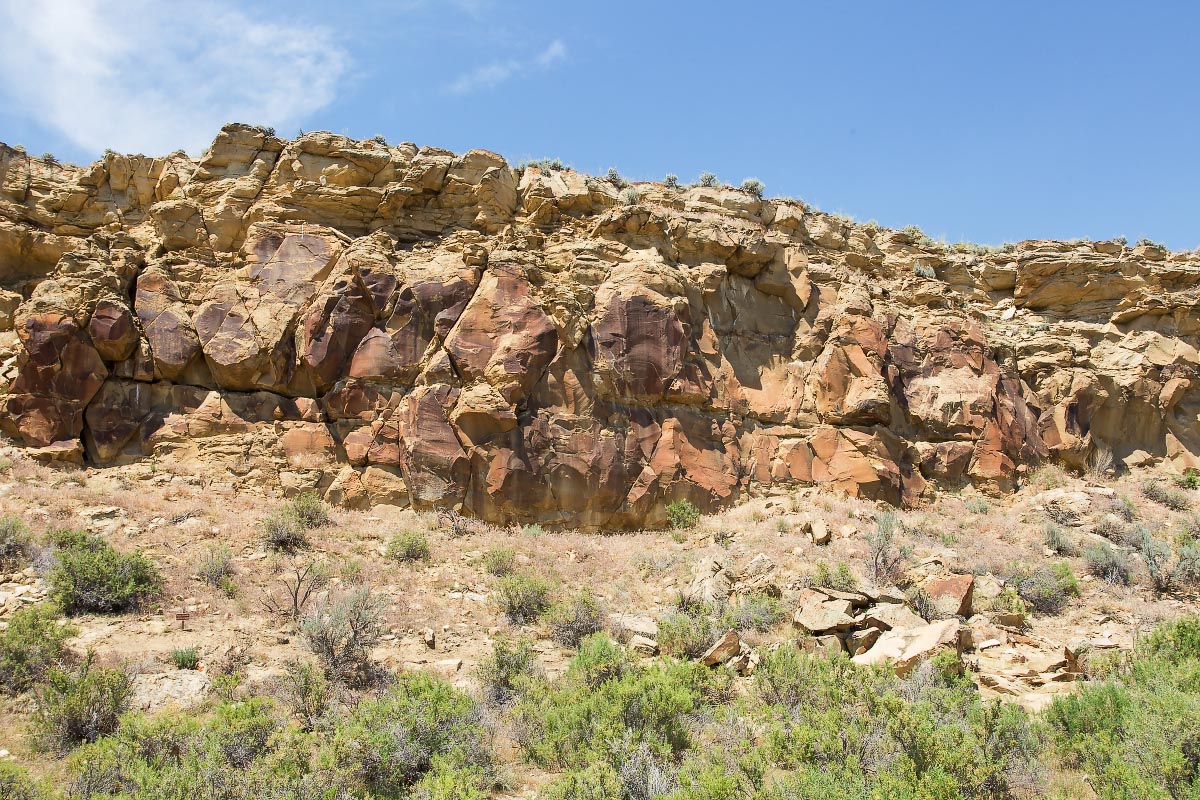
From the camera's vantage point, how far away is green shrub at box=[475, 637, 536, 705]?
900 centimetres

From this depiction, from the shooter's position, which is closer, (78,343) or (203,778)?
(203,778)

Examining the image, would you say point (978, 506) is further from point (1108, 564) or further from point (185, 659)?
point (185, 659)

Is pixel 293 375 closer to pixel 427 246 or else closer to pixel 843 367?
pixel 427 246

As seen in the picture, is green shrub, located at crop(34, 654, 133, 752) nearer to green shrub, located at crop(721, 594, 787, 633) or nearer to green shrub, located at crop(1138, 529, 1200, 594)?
green shrub, located at crop(721, 594, 787, 633)

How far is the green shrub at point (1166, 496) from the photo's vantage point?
63.0ft

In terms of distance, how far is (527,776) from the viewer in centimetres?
724

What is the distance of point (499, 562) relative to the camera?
13.5 metres

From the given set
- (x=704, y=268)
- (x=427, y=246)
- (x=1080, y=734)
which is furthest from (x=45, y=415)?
(x=1080, y=734)

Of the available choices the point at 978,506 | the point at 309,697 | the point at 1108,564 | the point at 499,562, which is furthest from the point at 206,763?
the point at 978,506

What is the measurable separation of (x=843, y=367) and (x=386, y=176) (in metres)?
13.3

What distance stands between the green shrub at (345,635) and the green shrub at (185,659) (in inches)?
52.3

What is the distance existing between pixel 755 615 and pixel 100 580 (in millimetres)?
10015

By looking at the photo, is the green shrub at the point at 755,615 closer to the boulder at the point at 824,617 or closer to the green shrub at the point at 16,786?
the boulder at the point at 824,617

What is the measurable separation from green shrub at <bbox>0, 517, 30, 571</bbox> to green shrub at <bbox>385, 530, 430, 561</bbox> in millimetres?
5535
